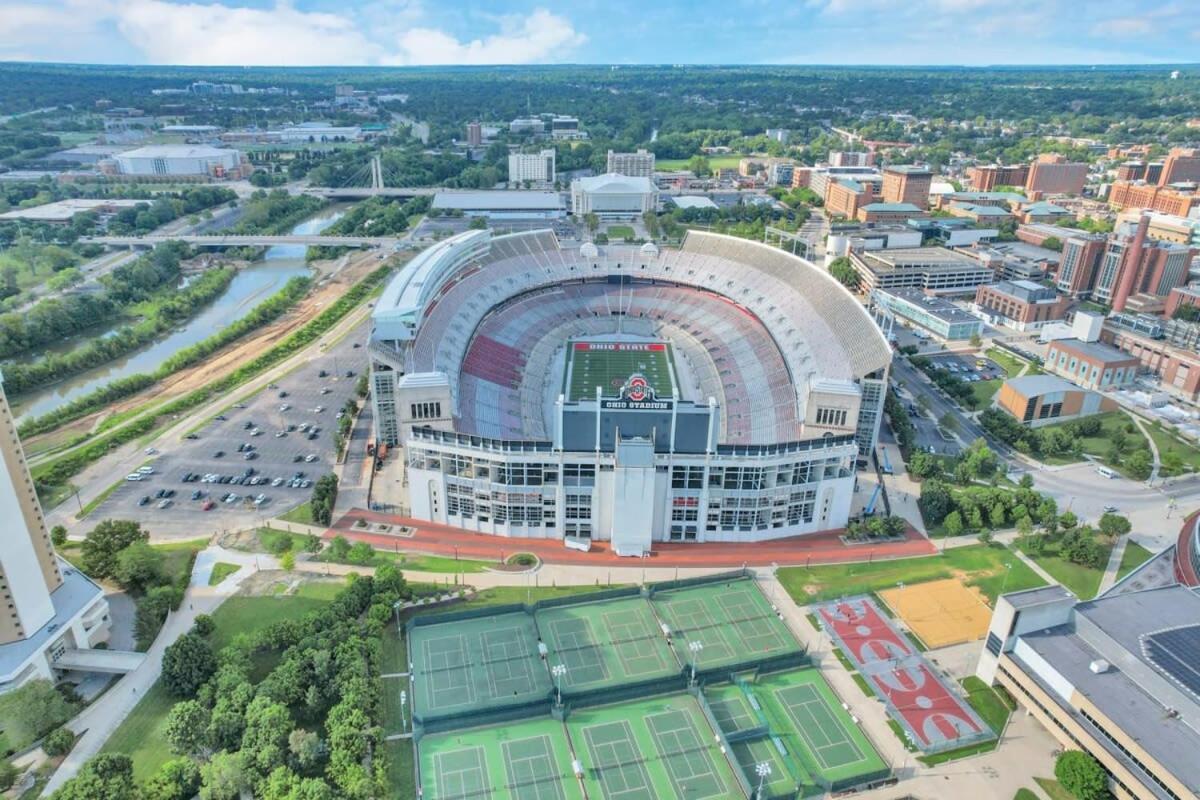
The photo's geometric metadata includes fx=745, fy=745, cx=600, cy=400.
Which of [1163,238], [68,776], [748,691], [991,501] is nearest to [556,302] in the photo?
[991,501]

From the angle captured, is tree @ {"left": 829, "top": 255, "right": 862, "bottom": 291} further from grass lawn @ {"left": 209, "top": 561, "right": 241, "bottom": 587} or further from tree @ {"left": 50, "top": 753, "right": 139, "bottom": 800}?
tree @ {"left": 50, "top": 753, "right": 139, "bottom": 800}

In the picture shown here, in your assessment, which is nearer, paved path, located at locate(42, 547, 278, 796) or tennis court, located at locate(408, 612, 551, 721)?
paved path, located at locate(42, 547, 278, 796)

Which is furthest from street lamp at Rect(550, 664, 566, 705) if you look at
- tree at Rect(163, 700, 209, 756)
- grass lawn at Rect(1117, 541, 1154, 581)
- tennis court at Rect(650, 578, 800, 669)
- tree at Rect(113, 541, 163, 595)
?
grass lawn at Rect(1117, 541, 1154, 581)

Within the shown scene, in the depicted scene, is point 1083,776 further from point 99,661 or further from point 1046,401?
point 99,661

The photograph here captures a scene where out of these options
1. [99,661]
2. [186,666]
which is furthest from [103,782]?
[99,661]

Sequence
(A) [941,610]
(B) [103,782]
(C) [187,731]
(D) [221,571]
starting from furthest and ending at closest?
(D) [221,571] < (A) [941,610] < (C) [187,731] < (B) [103,782]

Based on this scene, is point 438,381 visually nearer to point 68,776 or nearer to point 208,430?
point 208,430
